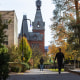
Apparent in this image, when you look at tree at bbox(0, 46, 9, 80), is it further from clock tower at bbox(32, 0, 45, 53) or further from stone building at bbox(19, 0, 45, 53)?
clock tower at bbox(32, 0, 45, 53)

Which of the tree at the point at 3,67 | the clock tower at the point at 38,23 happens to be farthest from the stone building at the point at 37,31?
the tree at the point at 3,67

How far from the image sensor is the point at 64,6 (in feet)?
111

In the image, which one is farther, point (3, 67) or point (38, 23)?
point (38, 23)

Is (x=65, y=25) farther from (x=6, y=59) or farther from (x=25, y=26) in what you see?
(x=25, y=26)

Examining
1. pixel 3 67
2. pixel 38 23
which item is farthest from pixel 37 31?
pixel 3 67

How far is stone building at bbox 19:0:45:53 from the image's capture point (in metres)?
142

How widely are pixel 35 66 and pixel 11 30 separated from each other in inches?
577

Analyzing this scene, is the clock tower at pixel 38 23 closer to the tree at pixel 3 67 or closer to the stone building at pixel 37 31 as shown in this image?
the stone building at pixel 37 31

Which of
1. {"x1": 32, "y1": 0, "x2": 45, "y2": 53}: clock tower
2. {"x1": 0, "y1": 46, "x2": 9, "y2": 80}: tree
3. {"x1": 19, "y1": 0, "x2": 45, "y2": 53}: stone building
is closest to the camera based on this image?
{"x1": 0, "y1": 46, "x2": 9, "y2": 80}: tree


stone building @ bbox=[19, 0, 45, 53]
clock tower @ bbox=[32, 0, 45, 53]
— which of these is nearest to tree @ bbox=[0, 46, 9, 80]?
stone building @ bbox=[19, 0, 45, 53]

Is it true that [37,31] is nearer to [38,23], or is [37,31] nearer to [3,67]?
[38,23]

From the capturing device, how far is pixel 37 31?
498 ft

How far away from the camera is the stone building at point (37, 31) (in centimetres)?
14225

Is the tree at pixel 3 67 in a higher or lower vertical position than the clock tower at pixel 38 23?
lower
